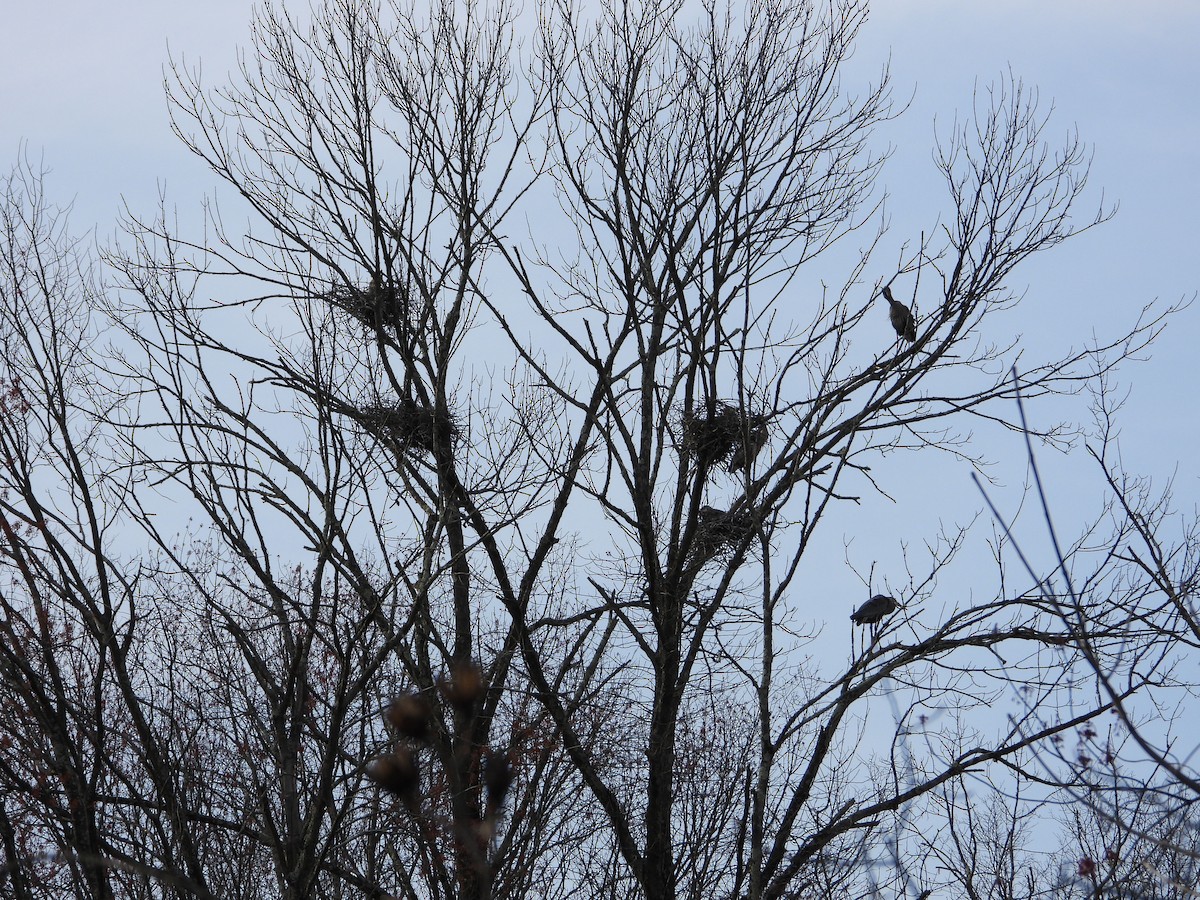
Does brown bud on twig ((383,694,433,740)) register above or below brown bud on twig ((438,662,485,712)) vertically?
below

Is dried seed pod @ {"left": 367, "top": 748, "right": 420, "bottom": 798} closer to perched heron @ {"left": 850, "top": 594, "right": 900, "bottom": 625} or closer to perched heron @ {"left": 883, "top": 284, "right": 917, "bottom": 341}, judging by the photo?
perched heron @ {"left": 850, "top": 594, "right": 900, "bottom": 625}

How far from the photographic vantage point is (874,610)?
8055 millimetres

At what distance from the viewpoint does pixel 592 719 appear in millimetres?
9117

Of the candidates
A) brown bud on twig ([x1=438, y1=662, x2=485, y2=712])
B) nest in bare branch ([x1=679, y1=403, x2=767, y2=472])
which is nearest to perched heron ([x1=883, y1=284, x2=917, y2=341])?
nest in bare branch ([x1=679, y1=403, x2=767, y2=472])

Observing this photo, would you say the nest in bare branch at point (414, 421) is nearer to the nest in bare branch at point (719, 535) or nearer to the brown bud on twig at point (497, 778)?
the nest in bare branch at point (719, 535)

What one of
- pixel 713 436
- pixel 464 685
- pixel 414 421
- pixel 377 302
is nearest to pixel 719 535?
pixel 713 436

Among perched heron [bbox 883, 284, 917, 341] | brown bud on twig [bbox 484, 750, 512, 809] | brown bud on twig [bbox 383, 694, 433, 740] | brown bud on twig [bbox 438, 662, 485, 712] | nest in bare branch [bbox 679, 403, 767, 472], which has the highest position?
perched heron [bbox 883, 284, 917, 341]

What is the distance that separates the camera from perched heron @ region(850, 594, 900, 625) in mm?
8000

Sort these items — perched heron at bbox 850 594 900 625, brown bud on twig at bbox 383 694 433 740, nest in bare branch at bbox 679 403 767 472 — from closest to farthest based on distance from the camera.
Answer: brown bud on twig at bbox 383 694 433 740 → perched heron at bbox 850 594 900 625 → nest in bare branch at bbox 679 403 767 472

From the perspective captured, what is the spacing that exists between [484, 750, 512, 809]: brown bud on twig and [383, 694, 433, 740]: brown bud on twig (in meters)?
0.09

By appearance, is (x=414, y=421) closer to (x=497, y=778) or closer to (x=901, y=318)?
(x=901, y=318)

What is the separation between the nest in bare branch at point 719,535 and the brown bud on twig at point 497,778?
7322 mm

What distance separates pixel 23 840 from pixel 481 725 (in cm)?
296

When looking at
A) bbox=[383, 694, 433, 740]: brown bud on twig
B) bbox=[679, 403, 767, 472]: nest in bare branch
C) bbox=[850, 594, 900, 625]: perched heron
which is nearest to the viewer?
bbox=[383, 694, 433, 740]: brown bud on twig
